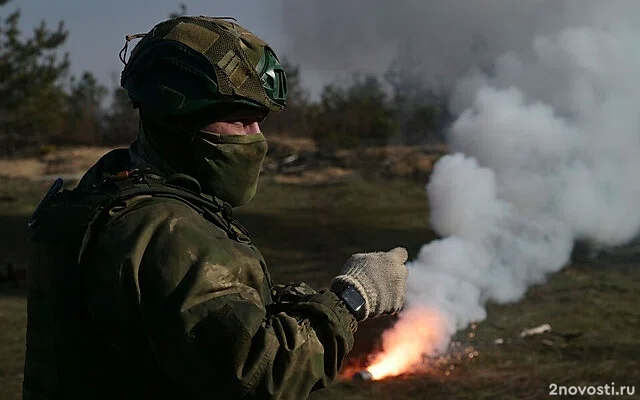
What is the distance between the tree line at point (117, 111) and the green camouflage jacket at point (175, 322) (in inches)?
566

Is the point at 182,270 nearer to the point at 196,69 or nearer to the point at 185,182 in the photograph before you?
the point at 185,182

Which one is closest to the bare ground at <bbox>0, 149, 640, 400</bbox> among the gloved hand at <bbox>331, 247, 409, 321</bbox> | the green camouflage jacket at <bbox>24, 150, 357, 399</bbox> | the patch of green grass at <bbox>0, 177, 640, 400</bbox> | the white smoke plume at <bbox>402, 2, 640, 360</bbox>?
the patch of green grass at <bbox>0, 177, 640, 400</bbox>

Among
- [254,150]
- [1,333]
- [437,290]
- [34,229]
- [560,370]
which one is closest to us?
[34,229]

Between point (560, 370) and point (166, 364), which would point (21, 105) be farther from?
point (166, 364)

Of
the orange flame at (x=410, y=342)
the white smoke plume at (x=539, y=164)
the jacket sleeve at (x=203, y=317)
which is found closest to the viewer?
the jacket sleeve at (x=203, y=317)

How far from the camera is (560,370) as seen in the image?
26.3 ft

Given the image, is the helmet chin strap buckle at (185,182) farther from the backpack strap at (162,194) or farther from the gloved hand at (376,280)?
the gloved hand at (376,280)

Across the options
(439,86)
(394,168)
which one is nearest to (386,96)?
(394,168)

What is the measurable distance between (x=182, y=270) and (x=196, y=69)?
1.79 ft

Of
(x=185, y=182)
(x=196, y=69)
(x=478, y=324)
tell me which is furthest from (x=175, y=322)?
(x=478, y=324)

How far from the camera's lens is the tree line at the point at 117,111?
2652cm

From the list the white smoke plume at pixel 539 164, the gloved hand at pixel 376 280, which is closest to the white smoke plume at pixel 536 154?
the white smoke plume at pixel 539 164

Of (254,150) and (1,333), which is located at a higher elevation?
(254,150)

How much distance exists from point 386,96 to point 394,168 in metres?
8.68
